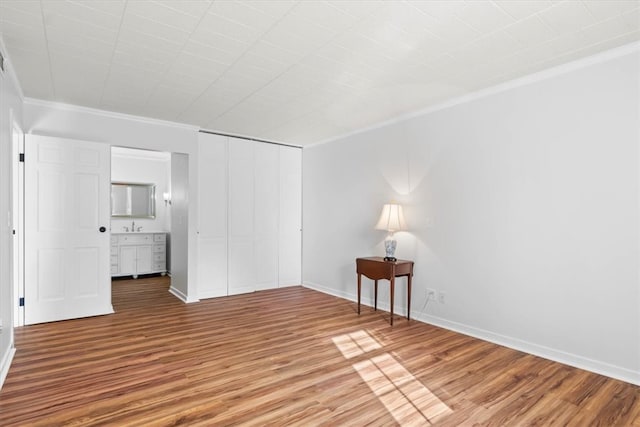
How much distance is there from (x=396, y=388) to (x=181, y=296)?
12.2 feet

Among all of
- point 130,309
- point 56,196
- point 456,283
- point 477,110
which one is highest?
point 477,110

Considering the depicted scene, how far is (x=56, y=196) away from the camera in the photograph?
13.2ft

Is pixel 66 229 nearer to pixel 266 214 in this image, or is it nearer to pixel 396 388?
pixel 266 214

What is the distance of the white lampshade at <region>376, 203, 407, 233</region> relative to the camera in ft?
13.6

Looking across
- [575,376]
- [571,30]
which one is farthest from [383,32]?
[575,376]

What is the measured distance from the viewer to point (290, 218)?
612 cm

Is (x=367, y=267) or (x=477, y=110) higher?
(x=477, y=110)

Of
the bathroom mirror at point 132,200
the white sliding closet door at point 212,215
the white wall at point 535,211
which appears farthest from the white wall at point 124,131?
the bathroom mirror at point 132,200

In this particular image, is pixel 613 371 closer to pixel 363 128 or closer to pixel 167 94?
pixel 363 128

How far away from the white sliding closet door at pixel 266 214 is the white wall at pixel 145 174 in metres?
2.69

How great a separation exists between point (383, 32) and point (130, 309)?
169 inches

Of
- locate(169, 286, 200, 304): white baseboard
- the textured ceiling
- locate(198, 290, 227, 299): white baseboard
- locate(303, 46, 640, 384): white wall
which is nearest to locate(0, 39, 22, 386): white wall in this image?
the textured ceiling

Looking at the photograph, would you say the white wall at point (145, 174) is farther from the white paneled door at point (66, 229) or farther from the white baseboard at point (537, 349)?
the white baseboard at point (537, 349)

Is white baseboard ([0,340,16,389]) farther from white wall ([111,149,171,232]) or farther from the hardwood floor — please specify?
white wall ([111,149,171,232])
